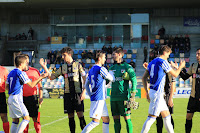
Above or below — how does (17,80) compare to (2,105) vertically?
above

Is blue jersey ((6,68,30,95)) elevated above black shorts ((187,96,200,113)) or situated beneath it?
elevated above

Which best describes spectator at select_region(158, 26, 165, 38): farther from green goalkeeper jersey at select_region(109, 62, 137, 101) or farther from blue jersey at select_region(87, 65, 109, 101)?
blue jersey at select_region(87, 65, 109, 101)

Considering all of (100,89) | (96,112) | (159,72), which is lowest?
(96,112)

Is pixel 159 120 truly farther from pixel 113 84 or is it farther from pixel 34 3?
pixel 34 3

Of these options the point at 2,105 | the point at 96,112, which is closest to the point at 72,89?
the point at 96,112

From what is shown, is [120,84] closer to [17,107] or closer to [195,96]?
[195,96]

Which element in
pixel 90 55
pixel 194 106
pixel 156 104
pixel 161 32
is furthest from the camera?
pixel 161 32

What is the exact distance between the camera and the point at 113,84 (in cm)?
799

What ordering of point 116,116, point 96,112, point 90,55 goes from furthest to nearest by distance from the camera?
point 90,55 < point 116,116 < point 96,112

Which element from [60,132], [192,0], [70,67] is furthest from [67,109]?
A: [192,0]

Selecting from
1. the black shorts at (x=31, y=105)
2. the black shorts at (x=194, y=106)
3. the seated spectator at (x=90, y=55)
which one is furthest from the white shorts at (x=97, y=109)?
the seated spectator at (x=90, y=55)

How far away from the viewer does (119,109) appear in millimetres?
7852

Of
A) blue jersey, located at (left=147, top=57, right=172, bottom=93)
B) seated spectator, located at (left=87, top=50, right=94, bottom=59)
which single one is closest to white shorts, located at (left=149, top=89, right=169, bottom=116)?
blue jersey, located at (left=147, top=57, right=172, bottom=93)

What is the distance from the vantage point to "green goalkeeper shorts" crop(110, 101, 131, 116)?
7723 mm
